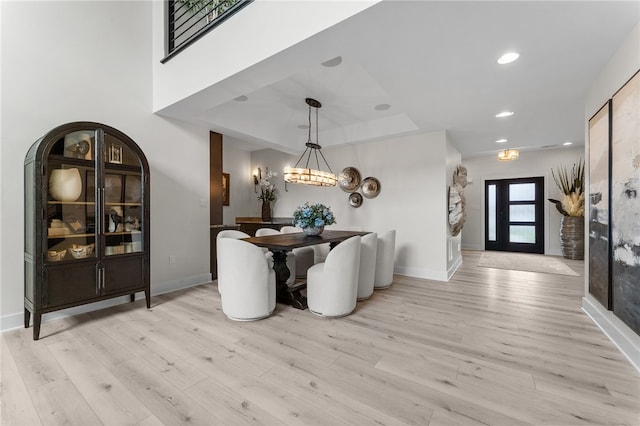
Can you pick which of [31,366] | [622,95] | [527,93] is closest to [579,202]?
[527,93]

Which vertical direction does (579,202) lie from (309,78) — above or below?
below

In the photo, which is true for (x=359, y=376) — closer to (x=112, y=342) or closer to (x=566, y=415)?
(x=566, y=415)

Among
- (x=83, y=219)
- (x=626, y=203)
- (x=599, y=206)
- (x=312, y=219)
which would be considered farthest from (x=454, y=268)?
(x=83, y=219)

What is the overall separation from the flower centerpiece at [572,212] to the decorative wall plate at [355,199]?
4755 mm

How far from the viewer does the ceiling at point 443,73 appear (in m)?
1.83

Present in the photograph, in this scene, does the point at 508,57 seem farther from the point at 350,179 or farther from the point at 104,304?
the point at 104,304

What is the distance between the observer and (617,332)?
7.16 feet

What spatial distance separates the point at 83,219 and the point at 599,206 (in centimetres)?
482

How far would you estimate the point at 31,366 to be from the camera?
76.4 inches

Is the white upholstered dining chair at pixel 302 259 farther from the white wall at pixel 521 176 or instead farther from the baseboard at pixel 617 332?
the white wall at pixel 521 176

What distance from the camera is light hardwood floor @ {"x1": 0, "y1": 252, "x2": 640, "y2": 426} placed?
4.91 ft

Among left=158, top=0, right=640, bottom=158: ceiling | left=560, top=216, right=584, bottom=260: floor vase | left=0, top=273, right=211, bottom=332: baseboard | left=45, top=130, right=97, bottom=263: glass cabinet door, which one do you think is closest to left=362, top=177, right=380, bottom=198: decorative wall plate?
left=158, top=0, right=640, bottom=158: ceiling

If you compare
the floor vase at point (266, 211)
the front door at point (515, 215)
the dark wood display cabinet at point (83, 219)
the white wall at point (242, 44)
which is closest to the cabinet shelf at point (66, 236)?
the dark wood display cabinet at point (83, 219)

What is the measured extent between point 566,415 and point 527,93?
3031 millimetres
